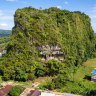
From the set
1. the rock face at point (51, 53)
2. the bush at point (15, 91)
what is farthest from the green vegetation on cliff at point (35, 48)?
the bush at point (15, 91)

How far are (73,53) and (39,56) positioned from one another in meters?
7.50

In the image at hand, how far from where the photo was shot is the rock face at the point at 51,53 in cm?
2238

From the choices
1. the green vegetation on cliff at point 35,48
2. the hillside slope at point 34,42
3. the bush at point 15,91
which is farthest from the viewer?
the hillside slope at point 34,42

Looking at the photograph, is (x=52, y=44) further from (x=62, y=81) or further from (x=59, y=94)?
(x=59, y=94)

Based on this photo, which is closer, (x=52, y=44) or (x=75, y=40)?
(x=52, y=44)

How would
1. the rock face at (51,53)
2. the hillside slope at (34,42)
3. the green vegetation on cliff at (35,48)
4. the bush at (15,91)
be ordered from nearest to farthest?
the bush at (15,91) → the green vegetation on cliff at (35,48) → the hillside slope at (34,42) → the rock face at (51,53)

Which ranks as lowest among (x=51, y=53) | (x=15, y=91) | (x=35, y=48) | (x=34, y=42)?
(x=15, y=91)

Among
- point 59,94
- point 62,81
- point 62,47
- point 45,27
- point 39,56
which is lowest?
point 59,94

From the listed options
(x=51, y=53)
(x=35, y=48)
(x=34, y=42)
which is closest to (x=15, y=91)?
(x=35, y=48)

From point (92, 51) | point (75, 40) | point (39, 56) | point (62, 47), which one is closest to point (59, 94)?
point (39, 56)

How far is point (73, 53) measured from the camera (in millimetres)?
26141

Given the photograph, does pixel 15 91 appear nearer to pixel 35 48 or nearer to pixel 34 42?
pixel 35 48

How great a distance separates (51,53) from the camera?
2302 cm

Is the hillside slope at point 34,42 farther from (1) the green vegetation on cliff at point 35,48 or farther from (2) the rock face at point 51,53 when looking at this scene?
(2) the rock face at point 51,53
